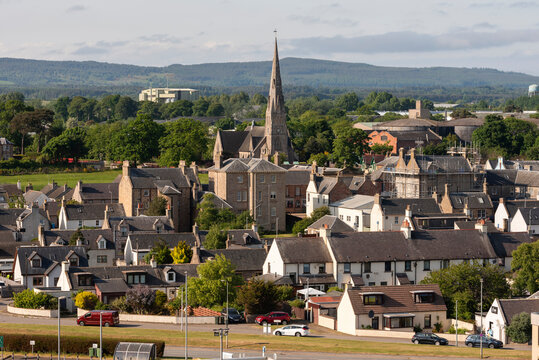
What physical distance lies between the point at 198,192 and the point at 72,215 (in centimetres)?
1336

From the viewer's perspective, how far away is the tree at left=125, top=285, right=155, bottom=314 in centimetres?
6912

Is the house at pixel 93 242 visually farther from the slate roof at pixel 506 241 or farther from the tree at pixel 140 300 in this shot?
the slate roof at pixel 506 241

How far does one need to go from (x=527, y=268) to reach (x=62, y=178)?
274ft

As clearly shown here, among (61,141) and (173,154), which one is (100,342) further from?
(61,141)

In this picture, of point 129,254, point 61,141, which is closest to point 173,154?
point 61,141

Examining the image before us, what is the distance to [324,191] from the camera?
112 m

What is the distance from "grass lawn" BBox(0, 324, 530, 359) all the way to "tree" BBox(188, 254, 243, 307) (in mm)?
7898

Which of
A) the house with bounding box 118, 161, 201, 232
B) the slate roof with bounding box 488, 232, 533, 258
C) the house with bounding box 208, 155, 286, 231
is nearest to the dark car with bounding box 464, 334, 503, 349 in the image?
the slate roof with bounding box 488, 232, 533, 258

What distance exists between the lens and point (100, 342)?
5206 cm

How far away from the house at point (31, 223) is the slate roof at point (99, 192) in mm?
12297

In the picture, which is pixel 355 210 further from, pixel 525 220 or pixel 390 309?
pixel 390 309

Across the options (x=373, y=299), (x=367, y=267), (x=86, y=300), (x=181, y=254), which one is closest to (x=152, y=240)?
(x=181, y=254)

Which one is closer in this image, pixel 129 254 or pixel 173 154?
pixel 129 254

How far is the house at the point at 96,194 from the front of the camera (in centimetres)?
11200
